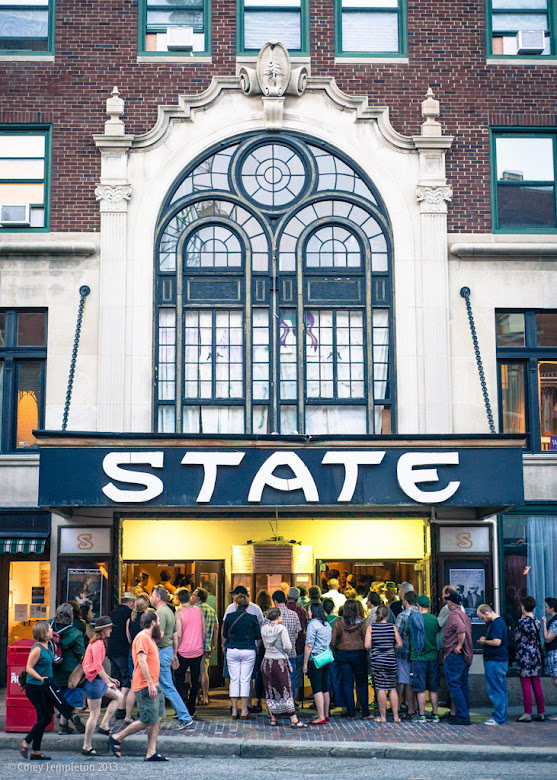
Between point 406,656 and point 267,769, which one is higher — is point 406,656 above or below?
above

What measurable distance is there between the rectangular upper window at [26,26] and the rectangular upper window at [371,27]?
545 cm

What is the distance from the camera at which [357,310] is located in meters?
17.7

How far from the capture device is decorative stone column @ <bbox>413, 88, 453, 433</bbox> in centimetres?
1731

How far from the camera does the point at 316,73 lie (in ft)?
60.0

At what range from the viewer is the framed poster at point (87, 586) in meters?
16.4

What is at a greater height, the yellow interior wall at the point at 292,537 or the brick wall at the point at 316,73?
the brick wall at the point at 316,73

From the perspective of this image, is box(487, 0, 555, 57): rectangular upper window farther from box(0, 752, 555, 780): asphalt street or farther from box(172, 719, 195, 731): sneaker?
box(172, 719, 195, 731): sneaker

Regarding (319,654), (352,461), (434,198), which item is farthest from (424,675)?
(434,198)

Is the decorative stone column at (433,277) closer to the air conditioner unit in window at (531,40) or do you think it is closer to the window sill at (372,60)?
the window sill at (372,60)

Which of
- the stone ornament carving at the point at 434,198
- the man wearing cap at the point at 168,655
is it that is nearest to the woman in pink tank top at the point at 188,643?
the man wearing cap at the point at 168,655

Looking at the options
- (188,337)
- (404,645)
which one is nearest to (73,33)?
(188,337)

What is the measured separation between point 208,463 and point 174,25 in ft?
28.7

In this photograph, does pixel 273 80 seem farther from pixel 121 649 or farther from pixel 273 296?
pixel 121 649

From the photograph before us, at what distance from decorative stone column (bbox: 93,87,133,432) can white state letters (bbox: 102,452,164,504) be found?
86.7 inches
